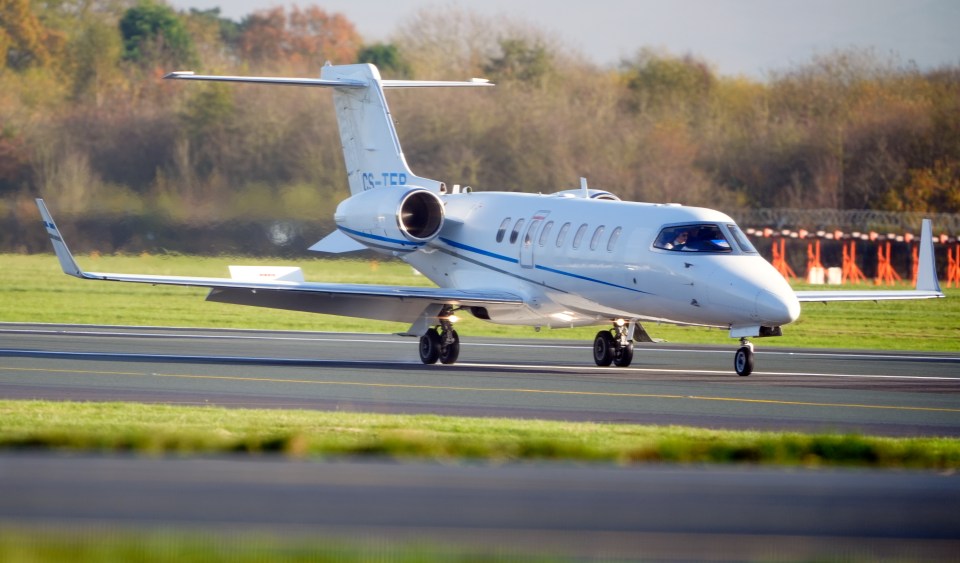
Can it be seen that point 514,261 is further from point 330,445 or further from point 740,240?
point 330,445

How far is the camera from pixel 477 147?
143ft

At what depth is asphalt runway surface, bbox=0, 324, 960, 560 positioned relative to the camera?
25.9 ft

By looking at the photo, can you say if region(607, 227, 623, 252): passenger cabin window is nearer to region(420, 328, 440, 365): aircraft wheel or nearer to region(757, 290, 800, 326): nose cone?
region(757, 290, 800, 326): nose cone

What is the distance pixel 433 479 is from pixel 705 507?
204 cm

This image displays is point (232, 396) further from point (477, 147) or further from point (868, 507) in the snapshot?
point (477, 147)

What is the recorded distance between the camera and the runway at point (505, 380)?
1587 cm

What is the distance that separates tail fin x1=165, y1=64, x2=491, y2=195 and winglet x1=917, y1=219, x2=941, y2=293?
28.3 feet

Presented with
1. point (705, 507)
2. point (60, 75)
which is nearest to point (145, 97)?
point (60, 75)

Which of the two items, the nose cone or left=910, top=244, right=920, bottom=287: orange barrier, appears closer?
the nose cone

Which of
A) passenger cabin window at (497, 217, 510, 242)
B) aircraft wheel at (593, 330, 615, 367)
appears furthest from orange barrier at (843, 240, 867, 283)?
aircraft wheel at (593, 330, 615, 367)

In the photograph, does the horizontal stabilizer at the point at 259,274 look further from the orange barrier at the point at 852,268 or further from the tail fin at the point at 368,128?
the orange barrier at the point at 852,268

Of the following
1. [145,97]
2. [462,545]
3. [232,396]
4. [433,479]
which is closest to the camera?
[462,545]

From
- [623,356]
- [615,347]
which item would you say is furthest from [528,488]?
[623,356]

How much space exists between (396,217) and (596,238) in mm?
3897
